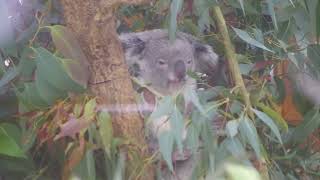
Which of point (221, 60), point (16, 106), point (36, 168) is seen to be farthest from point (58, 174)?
point (221, 60)

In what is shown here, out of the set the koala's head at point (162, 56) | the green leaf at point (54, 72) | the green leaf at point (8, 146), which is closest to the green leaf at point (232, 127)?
the green leaf at point (54, 72)

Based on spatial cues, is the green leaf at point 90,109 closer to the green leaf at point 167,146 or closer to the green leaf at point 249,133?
the green leaf at point 167,146

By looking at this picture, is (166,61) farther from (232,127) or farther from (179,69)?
(232,127)

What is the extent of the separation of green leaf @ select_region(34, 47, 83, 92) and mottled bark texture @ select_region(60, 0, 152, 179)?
Answer: 0.16 ft

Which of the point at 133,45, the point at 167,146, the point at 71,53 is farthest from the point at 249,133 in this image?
the point at 133,45

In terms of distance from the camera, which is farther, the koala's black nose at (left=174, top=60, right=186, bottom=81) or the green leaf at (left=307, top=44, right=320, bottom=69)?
the koala's black nose at (left=174, top=60, right=186, bottom=81)

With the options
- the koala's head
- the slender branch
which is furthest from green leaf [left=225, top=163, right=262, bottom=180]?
the koala's head

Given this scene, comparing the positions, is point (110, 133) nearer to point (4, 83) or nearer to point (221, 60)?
point (4, 83)

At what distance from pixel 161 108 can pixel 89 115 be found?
13 centimetres

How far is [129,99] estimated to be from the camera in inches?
44.4

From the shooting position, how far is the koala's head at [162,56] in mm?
1741

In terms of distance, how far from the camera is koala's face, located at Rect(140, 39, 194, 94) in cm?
179

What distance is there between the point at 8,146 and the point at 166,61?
88 cm

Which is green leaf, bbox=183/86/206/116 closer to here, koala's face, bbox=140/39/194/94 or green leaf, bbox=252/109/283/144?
green leaf, bbox=252/109/283/144
